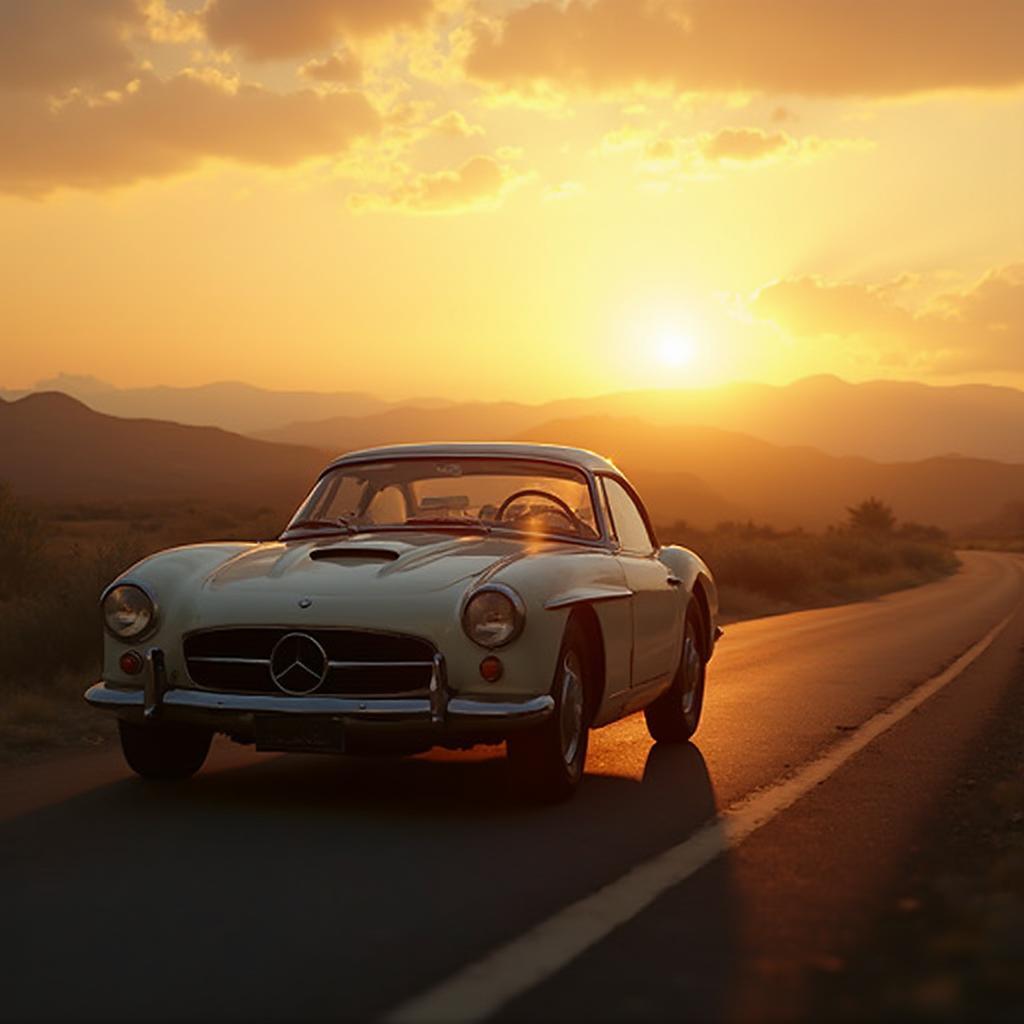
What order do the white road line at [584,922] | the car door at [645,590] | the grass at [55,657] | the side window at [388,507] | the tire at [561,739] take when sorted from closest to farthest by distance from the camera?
the white road line at [584,922] < the tire at [561,739] < the car door at [645,590] < the side window at [388,507] < the grass at [55,657]

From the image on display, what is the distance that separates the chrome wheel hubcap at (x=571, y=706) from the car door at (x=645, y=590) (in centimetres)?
100

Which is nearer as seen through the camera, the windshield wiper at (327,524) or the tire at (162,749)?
the tire at (162,749)

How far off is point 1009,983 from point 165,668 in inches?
167

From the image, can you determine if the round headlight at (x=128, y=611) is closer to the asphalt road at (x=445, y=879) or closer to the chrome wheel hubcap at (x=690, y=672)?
the asphalt road at (x=445, y=879)

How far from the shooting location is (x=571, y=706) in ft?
25.2

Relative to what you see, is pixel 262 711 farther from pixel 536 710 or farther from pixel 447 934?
pixel 447 934

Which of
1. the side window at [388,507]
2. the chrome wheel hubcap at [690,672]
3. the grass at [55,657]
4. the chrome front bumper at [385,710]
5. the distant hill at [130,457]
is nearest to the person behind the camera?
the chrome front bumper at [385,710]

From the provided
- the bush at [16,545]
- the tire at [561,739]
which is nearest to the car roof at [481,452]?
the tire at [561,739]

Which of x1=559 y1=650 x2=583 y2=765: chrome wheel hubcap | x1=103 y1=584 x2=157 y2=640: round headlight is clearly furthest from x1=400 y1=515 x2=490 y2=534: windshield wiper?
x1=103 y1=584 x2=157 y2=640: round headlight

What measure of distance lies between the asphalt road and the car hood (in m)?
0.97

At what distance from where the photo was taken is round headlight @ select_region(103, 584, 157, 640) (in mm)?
7574

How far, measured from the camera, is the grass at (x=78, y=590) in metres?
11.1

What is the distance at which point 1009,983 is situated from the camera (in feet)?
14.4

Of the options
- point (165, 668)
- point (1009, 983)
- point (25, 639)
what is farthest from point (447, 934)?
point (25, 639)
